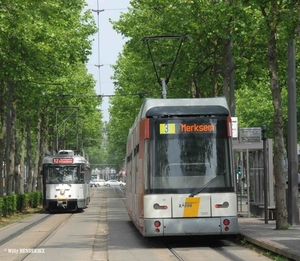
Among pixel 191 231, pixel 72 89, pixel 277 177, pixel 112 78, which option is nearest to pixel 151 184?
pixel 191 231

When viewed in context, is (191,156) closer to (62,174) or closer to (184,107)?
(184,107)

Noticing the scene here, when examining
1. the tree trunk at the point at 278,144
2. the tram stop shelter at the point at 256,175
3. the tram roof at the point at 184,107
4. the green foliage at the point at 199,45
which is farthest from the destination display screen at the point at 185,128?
the tram stop shelter at the point at 256,175

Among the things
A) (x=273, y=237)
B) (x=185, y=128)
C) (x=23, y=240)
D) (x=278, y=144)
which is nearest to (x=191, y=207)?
(x=185, y=128)

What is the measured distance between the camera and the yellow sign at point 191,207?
61.6ft

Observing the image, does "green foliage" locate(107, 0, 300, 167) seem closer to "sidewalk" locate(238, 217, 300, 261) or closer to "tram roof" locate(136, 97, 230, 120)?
"tram roof" locate(136, 97, 230, 120)

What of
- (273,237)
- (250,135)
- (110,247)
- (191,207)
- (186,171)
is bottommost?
(110,247)

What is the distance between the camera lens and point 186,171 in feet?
62.2

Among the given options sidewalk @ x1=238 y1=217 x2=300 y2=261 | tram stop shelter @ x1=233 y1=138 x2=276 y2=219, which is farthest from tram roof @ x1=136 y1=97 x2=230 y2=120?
tram stop shelter @ x1=233 y1=138 x2=276 y2=219

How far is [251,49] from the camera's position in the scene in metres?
36.8

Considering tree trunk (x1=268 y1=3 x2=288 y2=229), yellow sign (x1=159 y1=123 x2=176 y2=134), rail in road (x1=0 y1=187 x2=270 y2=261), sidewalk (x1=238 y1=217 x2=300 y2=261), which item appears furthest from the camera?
tree trunk (x1=268 y1=3 x2=288 y2=229)

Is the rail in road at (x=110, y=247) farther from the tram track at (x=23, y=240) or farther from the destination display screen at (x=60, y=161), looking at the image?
the destination display screen at (x=60, y=161)

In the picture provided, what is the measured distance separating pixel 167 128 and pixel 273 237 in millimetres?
3350

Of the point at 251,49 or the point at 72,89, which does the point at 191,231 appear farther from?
the point at 72,89

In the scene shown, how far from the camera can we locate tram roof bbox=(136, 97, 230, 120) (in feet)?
63.5
